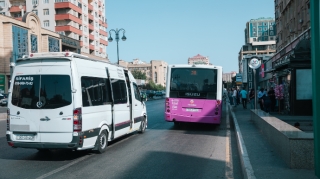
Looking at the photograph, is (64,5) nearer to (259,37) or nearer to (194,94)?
(194,94)

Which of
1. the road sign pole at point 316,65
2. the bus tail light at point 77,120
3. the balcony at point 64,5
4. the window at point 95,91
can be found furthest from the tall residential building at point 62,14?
the road sign pole at point 316,65

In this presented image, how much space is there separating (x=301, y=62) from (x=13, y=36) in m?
37.6

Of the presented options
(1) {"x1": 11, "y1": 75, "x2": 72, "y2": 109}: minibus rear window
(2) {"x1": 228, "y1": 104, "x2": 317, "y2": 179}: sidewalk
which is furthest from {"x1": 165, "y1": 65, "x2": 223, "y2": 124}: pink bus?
(1) {"x1": 11, "y1": 75, "x2": 72, "y2": 109}: minibus rear window

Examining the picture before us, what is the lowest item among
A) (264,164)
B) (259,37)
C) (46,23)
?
(264,164)

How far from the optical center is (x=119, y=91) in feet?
36.8

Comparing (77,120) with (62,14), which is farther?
(62,14)

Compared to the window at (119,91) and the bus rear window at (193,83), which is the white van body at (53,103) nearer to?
the window at (119,91)

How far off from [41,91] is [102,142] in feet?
7.17

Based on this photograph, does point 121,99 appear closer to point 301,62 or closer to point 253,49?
point 301,62

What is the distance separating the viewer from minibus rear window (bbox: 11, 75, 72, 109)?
27.5 ft

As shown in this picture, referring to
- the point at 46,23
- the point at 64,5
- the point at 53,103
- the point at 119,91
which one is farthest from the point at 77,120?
the point at 46,23

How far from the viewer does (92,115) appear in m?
8.91

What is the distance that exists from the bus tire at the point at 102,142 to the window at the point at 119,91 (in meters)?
1.25

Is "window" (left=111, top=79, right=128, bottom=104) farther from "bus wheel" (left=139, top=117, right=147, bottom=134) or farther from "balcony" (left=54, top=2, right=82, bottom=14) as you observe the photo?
"balcony" (left=54, top=2, right=82, bottom=14)
